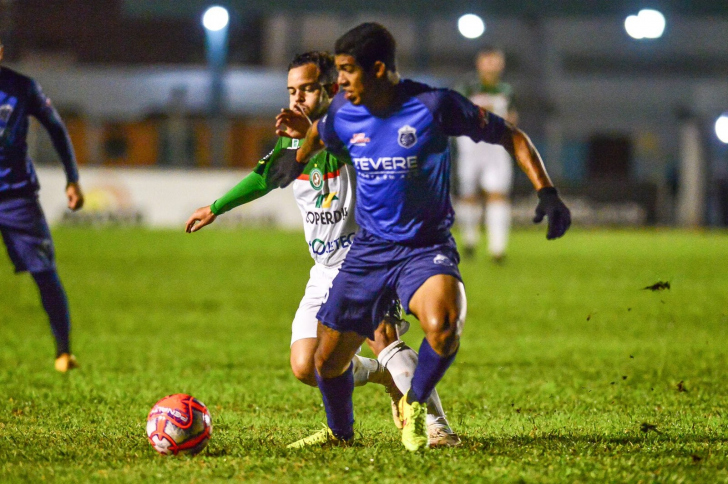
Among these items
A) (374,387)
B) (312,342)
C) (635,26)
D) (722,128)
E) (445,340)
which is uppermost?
(635,26)

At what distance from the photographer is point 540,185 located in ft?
14.1

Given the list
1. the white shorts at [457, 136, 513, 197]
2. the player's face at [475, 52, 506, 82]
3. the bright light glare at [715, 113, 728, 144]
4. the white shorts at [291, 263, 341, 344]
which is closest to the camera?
the white shorts at [291, 263, 341, 344]

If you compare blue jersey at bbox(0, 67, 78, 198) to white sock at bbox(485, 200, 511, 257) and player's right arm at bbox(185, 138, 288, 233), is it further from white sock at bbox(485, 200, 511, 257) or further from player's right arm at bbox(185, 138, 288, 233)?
white sock at bbox(485, 200, 511, 257)

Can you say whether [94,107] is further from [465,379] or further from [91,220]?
[465,379]

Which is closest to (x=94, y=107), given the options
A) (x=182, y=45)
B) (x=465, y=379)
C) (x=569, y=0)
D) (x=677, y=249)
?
(x=182, y=45)

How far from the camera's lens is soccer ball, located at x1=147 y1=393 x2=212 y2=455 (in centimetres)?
437

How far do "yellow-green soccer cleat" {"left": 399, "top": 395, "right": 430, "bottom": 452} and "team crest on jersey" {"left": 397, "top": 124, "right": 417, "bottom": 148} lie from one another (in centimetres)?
102

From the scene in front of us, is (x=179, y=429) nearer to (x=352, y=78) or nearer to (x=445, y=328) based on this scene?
(x=445, y=328)

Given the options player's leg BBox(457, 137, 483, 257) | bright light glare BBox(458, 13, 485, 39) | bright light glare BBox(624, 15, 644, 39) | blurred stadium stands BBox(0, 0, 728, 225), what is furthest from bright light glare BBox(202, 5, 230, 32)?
player's leg BBox(457, 137, 483, 257)

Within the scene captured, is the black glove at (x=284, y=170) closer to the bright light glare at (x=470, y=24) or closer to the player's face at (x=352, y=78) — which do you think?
the player's face at (x=352, y=78)

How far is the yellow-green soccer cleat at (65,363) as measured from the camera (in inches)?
270

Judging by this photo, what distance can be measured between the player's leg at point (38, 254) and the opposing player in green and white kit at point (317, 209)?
206cm

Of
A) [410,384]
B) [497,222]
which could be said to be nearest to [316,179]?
[410,384]

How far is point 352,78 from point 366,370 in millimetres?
1456
